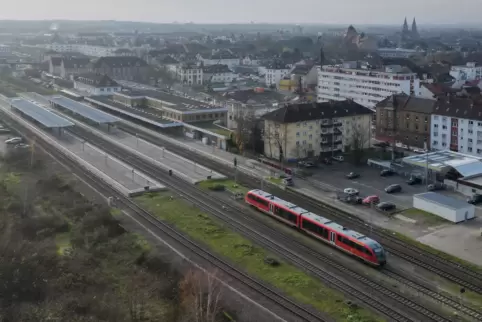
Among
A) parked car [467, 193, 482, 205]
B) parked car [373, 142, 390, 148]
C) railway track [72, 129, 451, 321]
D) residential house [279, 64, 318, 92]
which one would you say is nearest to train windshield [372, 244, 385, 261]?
→ railway track [72, 129, 451, 321]

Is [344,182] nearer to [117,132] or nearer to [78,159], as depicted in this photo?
[78,159]

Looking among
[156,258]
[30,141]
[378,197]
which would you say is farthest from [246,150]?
[156,258]

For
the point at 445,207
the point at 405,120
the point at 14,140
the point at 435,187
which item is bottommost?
the point at 435,187

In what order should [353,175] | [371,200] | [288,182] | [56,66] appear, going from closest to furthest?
1. [371,200]
2. [288,182]
3. [353,175]
4. [56,66]

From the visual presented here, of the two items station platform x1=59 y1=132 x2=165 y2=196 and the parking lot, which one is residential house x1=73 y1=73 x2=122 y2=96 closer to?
station platform x1=59 y1=132 x2=165 y2=196

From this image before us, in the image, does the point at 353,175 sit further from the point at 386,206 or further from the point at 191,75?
the point at 191,75

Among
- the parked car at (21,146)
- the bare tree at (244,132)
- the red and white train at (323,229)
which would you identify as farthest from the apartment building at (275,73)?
the red and white train at (323,229)

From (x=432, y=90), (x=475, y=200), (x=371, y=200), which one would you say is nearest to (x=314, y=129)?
(x=371, y=200)

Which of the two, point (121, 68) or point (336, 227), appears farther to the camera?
point (121, 68)
